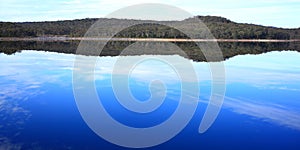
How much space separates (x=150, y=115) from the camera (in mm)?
12922

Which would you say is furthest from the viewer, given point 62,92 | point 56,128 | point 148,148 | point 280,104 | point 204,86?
point 204,86

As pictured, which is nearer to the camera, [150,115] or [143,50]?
[150,115]

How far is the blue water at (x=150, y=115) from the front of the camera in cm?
1011

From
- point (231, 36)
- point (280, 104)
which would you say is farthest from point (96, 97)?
point (231, 36)

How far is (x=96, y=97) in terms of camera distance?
50.1 ft

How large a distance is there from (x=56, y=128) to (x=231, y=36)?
355 feet

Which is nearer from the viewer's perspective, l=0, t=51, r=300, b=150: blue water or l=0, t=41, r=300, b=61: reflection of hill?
l=0, t=51, r=300, b=150: blue water

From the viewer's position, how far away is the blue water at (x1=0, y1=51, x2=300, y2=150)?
10.1m

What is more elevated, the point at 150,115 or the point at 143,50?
the point at 143,50

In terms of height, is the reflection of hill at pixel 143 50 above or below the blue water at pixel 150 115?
above

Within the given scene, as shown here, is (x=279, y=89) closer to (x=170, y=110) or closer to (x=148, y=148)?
(x=170, y=110)

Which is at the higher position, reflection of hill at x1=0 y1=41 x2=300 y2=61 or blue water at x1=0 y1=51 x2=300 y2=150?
reflection of hill at x1=0 y1=41 x2=300 y2=61

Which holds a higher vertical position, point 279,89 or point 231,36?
point 231,36

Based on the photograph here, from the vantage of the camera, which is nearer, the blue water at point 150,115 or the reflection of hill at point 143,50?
the blue water at point 150,115
